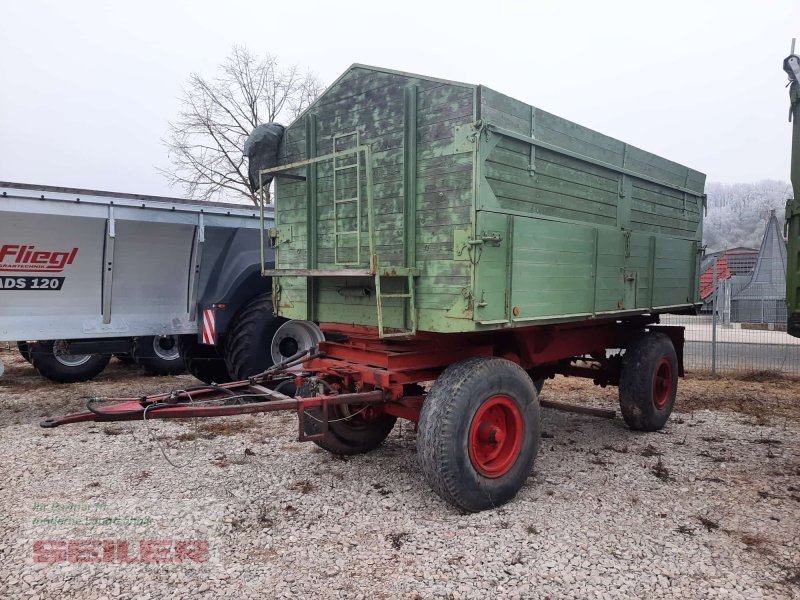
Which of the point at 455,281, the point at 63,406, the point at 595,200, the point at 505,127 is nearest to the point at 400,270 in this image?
the point at 455,281

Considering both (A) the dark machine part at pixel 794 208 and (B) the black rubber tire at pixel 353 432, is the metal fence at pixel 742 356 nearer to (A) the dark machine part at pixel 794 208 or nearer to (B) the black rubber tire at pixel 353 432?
(A) the dark machine part at pixel 794 208

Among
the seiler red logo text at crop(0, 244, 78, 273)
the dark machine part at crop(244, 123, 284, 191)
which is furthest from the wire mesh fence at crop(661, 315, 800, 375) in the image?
the seiler red logo text at crop(0, 244, 78, 273)

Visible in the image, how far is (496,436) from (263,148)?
306 centimetres

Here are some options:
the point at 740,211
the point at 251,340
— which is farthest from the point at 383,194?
the point at 740,211

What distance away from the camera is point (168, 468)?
4.83 m

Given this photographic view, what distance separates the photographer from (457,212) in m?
3.80

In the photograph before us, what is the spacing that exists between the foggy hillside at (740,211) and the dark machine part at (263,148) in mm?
58806

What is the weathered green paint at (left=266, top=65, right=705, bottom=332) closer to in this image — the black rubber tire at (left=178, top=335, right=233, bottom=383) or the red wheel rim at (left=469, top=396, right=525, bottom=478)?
the red wheel rim at (left=469, top=396, right=525, bottom=478)

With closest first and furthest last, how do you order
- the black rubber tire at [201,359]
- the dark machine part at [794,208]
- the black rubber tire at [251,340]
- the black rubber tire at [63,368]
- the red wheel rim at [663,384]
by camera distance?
the dark machine part at [794,208] → the red wheel rim at [663,384] → the black rubber tire at [251,340] → the black rubber tire at [201,359] → the black rubber tire at [63,368]

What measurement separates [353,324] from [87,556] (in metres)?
2.31

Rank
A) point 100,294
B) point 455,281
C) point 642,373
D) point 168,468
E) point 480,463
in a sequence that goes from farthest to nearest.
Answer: point 100,294 → point 642,373 → point 168,468 → point 480,463 → point 455,281

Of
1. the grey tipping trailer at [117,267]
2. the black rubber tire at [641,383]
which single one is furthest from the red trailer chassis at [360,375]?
the grey tipping trailer at [117,267]

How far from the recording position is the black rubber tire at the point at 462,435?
3779 mm

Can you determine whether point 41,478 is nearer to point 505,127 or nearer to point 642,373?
point 505,127
